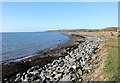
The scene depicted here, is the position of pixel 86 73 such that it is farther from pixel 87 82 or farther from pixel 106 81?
pixel 106 81

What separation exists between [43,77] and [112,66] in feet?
16.6

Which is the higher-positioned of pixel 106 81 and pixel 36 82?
pixel 106 81

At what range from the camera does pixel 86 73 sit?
5887 mm

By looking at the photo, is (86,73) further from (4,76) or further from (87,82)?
(4,76)

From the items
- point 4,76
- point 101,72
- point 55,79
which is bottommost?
point 4,76

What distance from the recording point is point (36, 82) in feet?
18.5

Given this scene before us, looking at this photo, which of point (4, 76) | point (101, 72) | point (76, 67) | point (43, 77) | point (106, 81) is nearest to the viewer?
point (106, 81)

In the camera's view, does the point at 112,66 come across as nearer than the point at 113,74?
No

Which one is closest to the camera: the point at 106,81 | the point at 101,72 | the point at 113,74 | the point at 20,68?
the point at 106,81

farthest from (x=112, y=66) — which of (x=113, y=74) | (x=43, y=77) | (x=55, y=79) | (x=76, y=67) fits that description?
(x=43, y=77)

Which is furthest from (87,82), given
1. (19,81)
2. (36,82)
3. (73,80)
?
(19,81)

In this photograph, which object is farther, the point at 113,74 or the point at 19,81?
the point at 19,81

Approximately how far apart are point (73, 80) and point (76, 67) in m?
1.63

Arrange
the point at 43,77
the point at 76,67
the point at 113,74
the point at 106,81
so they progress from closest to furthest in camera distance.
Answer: the point at 106,81, the point at 113,74, the point at 43,77, the point at 76,67
